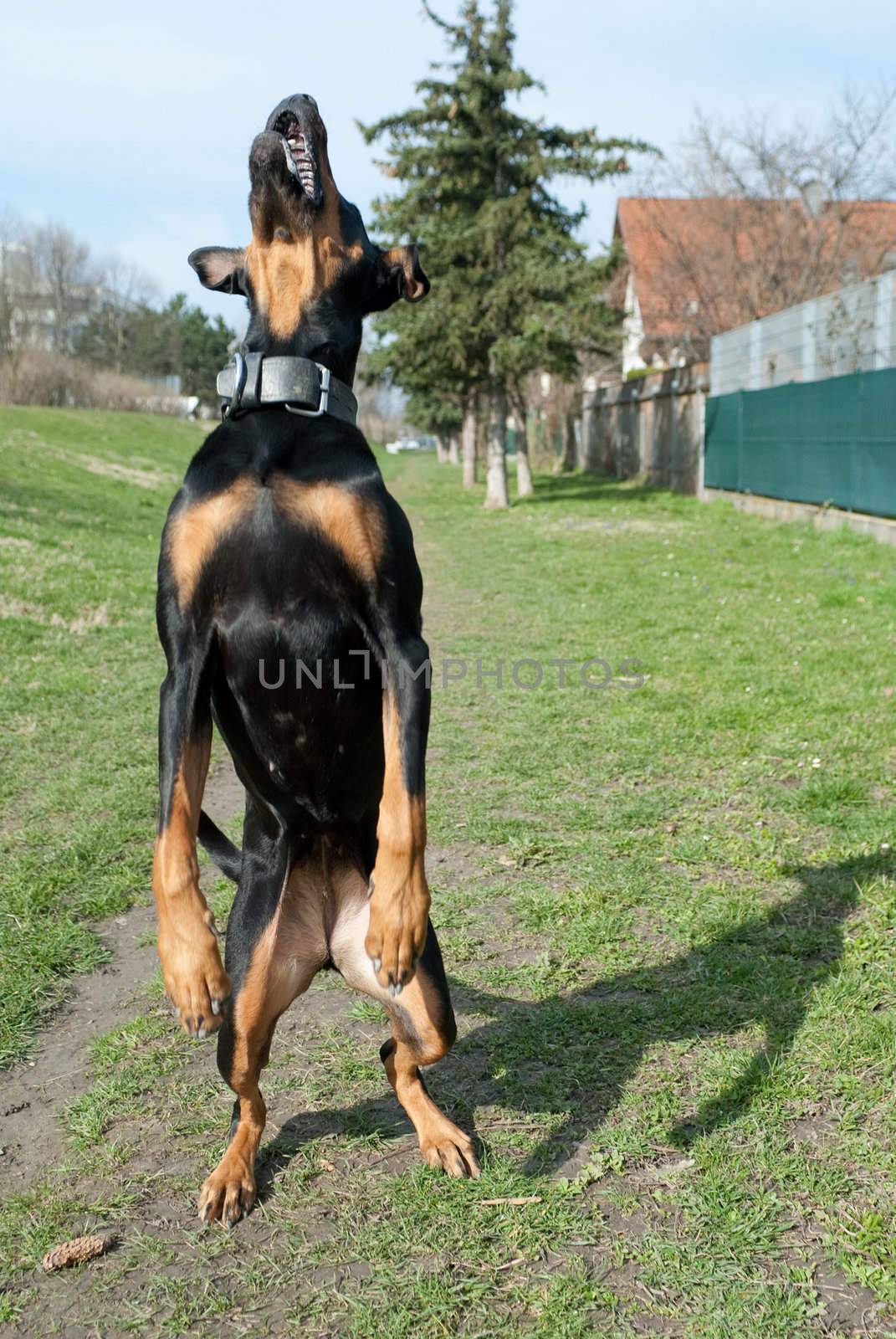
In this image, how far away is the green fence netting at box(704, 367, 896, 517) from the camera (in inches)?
520

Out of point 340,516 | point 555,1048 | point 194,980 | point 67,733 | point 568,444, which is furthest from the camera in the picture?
point 568,444

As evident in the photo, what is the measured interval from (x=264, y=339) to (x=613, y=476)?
30409 millimetres

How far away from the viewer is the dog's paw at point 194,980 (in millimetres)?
2293

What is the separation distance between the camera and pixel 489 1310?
236cm

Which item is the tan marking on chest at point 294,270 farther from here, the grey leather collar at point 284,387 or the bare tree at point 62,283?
the bare tree at point 62,283

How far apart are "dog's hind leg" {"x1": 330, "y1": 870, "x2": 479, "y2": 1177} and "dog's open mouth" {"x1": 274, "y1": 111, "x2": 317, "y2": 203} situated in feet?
5.42

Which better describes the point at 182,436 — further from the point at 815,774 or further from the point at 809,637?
the point at 815,774

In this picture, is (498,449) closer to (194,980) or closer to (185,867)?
(185,867)

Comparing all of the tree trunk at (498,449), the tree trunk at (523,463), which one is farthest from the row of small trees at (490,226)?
the tree trunk at (523,463)

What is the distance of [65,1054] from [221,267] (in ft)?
7.57

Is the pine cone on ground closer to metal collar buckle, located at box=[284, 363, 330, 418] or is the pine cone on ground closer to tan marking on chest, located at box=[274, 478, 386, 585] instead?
tan marking on chest, located at box=[274, 478, 386, 585]

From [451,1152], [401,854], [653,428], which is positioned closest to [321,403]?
[401,854]

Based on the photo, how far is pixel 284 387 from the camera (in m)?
2.54

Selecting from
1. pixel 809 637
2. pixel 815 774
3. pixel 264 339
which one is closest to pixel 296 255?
pixel 264 339
